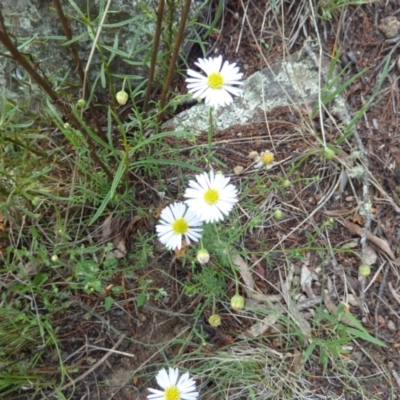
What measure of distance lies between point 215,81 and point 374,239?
0.74 meters

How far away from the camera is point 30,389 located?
162cm

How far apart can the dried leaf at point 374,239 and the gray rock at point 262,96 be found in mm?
477

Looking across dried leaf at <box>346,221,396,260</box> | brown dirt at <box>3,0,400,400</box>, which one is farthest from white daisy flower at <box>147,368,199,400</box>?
dried leaf at <box>346,221,396,260</box>

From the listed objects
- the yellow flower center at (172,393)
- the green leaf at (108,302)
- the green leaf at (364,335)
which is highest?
the green leaf at (108,302)

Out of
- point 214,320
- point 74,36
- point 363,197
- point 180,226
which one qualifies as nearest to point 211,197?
point 180,226

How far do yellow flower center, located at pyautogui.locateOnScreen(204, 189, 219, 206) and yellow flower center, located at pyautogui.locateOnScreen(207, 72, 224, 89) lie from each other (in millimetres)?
273

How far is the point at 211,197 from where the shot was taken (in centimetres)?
137

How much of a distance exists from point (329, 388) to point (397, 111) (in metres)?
0.94

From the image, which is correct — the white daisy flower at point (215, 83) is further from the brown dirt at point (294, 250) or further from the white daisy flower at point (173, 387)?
the white daisy flower at point (173, 387)

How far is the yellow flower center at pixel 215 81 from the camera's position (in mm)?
1366

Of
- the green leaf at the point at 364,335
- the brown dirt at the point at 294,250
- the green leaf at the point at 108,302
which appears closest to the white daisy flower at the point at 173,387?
the brown dirt at the point at 294,250

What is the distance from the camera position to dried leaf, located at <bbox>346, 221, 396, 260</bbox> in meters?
1.67

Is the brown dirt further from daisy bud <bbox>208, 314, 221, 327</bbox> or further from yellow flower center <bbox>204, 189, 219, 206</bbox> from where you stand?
yellow flower center <bbox>204, 189, 219, 206</bbox>

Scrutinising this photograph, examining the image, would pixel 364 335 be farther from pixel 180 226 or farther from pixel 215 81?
pixel 215 81
